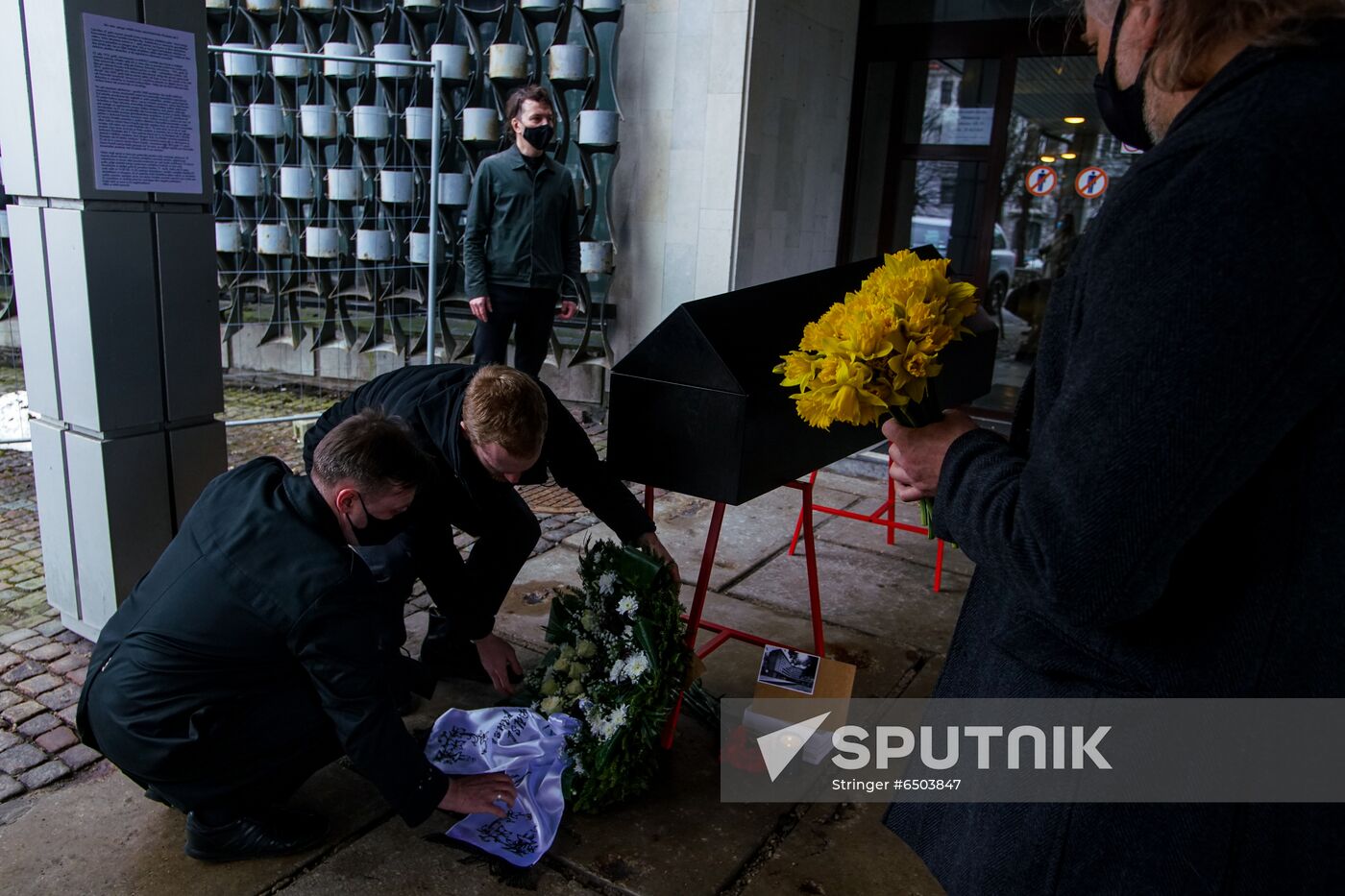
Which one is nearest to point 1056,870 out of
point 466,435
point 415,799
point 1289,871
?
point 1289,871

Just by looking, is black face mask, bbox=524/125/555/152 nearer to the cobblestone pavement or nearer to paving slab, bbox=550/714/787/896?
the cobblestone pavement

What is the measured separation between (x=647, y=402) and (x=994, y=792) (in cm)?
171

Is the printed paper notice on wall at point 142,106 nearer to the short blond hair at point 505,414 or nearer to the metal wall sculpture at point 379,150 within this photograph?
the short blond hair at point 505,414

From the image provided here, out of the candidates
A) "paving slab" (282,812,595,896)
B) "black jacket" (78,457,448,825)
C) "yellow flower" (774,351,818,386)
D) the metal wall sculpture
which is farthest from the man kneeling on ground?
the metal wall sculpture

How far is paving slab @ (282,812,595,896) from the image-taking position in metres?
2.46

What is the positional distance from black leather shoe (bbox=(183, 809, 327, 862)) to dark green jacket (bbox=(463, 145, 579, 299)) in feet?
13.9

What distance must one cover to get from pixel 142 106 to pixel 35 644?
6.58 feet

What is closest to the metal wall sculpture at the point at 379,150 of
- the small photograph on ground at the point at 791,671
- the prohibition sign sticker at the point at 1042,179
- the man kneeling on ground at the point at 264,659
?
the prohibition sign sticker at the point at 1042,179

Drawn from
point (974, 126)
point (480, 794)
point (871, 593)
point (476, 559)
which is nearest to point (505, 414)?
point (476, 559)

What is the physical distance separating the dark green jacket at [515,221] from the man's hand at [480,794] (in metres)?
4.22

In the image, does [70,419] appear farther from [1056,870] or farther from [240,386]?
[240,386]

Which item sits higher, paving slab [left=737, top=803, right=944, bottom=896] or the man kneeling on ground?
the man kneeling on ground

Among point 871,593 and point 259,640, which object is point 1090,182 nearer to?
point 871,593

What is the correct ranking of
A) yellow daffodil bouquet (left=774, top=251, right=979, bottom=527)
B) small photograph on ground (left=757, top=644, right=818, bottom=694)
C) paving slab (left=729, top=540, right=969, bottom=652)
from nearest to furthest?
yellow daffodil bouquet (left=774, top=251, right=979, bottom=527)
small photograph on ground (left=757, top=644, right=818, bottom=694)
paving slab (left=729, top=540, right=969, bottom=652)
